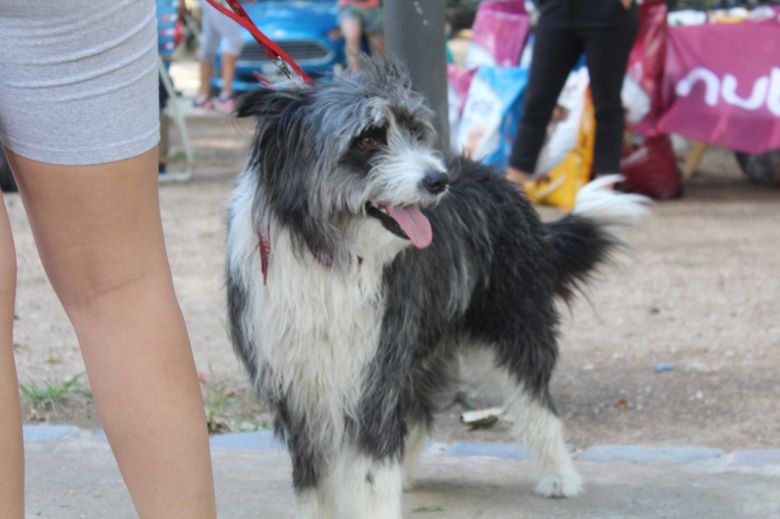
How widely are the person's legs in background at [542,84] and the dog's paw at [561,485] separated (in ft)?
10.6

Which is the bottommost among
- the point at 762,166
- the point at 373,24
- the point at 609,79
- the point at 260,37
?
the point at 762,166

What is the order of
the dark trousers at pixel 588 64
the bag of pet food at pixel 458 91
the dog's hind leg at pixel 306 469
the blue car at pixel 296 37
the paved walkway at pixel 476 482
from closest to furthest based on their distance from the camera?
the dog's hind leg at pixel 306 469, the paved walkway at pixel 476 482, the dark trousers at pixel 588 64, the bag of pet food at pixel 458 91, the blue car at pixel 296 37

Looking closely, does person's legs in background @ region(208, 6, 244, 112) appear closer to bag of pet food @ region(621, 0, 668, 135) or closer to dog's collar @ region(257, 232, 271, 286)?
bag of pet food @ region(621, 0, 668, 135)

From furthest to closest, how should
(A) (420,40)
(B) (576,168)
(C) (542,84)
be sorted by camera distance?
(B) (576,168), (C) (542,84), (A) (420,40)

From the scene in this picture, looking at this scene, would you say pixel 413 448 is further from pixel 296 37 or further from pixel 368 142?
pixel 296 37

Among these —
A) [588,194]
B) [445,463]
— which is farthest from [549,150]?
[445,463]

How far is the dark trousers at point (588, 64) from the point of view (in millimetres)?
6664

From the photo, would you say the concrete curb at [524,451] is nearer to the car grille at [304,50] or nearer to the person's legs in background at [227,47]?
the person's legs in background at [227,47]

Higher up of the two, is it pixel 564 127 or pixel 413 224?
pixel 413 224

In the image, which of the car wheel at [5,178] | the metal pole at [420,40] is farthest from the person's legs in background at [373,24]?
the metal pole at [420,40]

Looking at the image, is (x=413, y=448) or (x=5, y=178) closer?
(x=413, y=448)

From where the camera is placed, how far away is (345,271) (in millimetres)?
2979

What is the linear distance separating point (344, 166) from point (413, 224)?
8.7 inches

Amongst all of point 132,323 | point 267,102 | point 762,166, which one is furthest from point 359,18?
point 132,323
